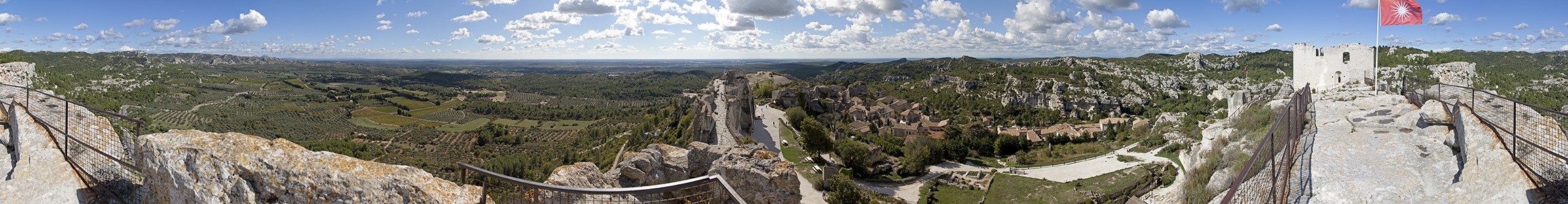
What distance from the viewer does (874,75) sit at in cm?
10019

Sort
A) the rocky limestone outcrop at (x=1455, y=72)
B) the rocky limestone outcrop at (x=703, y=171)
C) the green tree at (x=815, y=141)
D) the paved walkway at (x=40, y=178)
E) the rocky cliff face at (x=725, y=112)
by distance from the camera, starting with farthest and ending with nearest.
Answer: the rocky limestone outcrop at (x=1455, y=72)
the green tree at (x=815, y=141)
the rocky cliff face at (x=725, y=112)
the rocky limestone outcrop at (x=703, y=171)
the paved walkway at (x=40, y=178)

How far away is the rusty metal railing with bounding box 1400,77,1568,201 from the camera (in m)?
5.68

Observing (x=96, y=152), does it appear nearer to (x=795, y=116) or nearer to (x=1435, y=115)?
(x=1435, y=115)

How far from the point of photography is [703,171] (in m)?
9.05

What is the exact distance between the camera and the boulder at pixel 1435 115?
9.28m

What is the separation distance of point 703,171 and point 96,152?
19.3 ft

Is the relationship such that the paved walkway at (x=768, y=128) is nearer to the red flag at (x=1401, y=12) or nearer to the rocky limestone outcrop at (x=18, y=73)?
the red flag at (x=1401, y=12)

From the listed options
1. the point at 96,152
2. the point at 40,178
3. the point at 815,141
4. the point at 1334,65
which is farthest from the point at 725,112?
the point at 40,178

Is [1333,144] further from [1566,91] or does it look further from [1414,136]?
[1566,91]

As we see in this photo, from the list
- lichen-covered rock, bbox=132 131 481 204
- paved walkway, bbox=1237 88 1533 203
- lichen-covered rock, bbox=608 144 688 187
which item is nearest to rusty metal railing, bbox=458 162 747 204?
lichen-covered rock, bbox=132 131 481 204

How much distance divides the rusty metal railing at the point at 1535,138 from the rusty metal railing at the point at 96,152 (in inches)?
441

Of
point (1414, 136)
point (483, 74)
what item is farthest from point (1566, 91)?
point (483, 74)

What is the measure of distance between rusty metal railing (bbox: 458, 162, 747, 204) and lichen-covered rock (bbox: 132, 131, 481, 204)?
12.2 inches

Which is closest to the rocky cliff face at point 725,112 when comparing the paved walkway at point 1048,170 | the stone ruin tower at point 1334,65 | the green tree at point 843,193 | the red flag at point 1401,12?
the green tree at point 843,193
